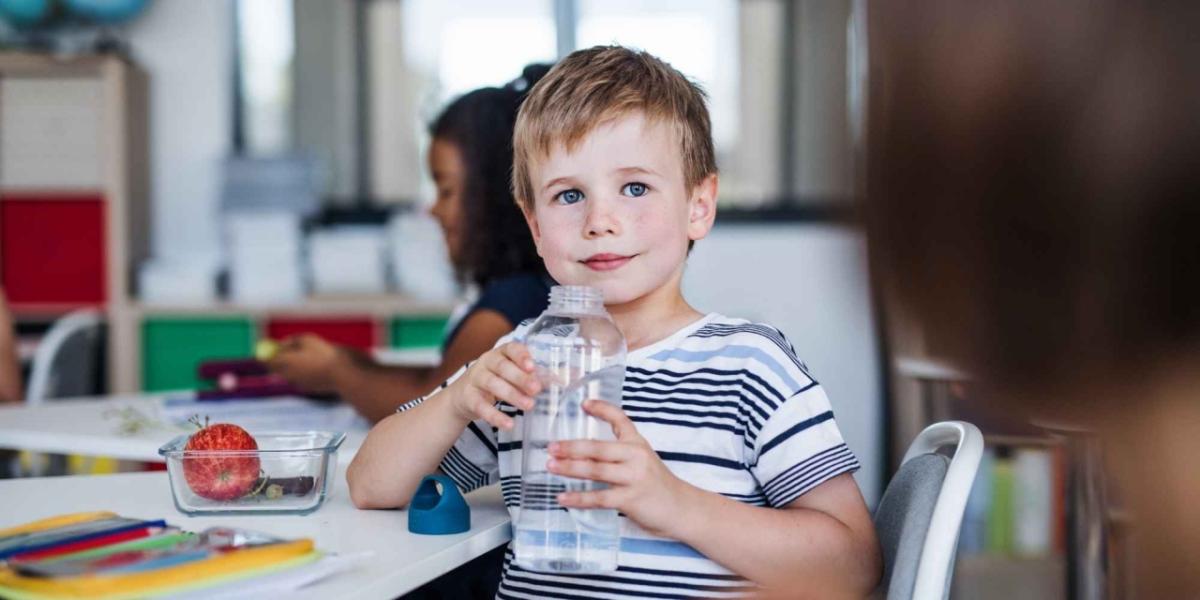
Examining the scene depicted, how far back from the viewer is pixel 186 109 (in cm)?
401

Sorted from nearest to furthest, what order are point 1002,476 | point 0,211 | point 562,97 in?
point 1002,476 → point 562,97 → point 0,211

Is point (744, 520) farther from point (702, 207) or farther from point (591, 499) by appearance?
point (702, 207)

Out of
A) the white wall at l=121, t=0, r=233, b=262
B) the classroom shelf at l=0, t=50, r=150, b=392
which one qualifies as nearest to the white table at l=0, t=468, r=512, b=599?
the classroom shelf at l=0, t=50, r=150, b=392

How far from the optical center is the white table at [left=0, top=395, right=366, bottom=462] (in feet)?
4.27

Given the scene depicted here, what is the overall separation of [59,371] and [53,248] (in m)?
1.53

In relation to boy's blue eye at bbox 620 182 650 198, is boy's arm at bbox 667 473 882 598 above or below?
below

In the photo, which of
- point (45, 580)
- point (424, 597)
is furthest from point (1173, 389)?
point (424, 597)

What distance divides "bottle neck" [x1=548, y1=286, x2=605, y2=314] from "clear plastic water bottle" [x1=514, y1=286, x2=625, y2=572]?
0.02m

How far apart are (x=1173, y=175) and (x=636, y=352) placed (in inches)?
31.4

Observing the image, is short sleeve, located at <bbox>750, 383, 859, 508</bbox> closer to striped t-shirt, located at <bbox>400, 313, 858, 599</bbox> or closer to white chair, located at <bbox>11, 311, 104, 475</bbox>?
striped t-shirt, located at <bbox>400, 313, 858, 599</bbox>

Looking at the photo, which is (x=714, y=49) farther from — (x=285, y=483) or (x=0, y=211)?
(x=285, y=483)

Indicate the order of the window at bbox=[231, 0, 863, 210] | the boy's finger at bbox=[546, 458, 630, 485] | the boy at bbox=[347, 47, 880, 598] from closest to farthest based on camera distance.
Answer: the boy's finger at bbox=[546, 458, 630, 485] < the boy at bbox=[347, 47, 880, 598] < the window at bbox=[231, 0, 863, 210]

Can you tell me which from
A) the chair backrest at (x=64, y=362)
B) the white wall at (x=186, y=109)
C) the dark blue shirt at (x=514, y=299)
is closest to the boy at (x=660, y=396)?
the dark blue shirt at (x=514, y=299)

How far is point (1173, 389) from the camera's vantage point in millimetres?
172
